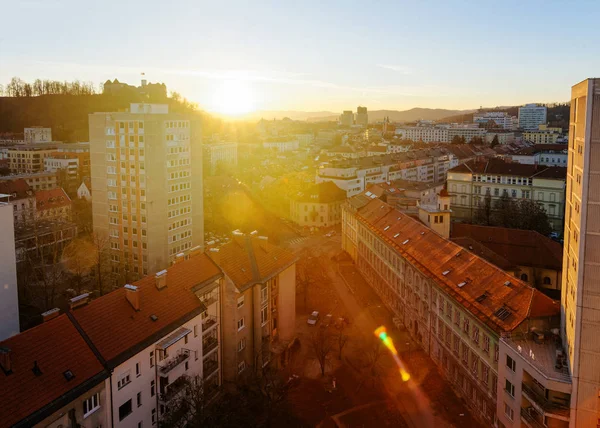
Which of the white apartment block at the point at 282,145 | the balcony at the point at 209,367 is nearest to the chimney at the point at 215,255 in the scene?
the balcony at the point at 209,367

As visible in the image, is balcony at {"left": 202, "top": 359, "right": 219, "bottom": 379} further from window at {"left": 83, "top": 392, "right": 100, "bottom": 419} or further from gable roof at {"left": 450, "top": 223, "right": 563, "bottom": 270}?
gable roof at {"left": 450, "top": 223, "right": 563, "bottom": 270}

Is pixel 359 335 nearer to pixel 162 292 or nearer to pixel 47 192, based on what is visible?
pixel 162 292

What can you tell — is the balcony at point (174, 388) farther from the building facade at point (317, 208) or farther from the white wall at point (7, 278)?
the building facade at point (317, 208)

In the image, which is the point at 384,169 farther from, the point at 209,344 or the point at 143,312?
the point at 143,312

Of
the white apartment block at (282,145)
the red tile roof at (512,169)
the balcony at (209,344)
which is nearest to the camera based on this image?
the balcony at (209,344)

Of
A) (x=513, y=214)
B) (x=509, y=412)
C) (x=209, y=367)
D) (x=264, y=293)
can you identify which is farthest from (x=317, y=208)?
(x=509, y=412)

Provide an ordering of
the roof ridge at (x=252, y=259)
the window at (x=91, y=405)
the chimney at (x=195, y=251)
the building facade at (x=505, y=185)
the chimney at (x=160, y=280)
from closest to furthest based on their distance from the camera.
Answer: the window at (x=91, y=405), the chimney at (x=160, y=280), the chimney at (x=195, y=251), the roof ridge at (x=252, y=259), the building facade at (x=505, y=185)
